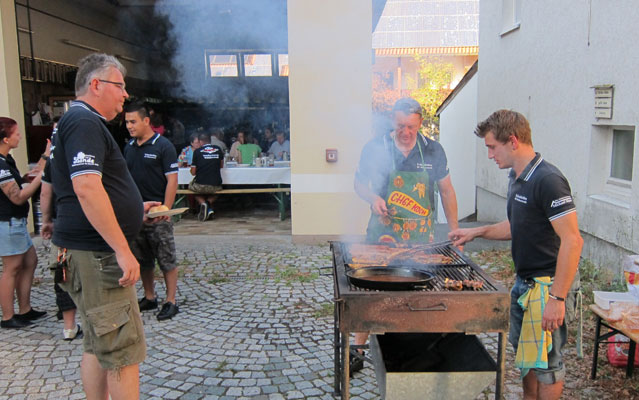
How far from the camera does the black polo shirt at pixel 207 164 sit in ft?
29.5

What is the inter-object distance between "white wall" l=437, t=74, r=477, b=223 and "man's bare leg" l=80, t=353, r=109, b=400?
30.9 ft

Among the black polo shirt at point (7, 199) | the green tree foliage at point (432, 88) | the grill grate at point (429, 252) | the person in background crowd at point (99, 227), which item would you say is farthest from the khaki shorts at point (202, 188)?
the green tree foliage at point (432, 88)

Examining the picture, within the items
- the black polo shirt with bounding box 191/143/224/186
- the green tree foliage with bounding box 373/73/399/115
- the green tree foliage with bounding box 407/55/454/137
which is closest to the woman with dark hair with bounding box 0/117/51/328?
the black polo shirt with bounding box 191/143/224/186

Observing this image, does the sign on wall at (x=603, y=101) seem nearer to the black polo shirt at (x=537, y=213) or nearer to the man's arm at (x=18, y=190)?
the black polo shirt at (x=537, y=213)

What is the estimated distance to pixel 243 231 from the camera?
8.39 meters

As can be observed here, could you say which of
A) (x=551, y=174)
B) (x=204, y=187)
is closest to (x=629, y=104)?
(x=551, y=174)

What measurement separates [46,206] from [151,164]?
3.19ft

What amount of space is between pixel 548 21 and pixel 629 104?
2.37 m

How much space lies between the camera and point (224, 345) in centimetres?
402

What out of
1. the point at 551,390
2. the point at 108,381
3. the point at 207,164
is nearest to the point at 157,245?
the point at 108,381

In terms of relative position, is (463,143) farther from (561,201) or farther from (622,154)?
(561,201)

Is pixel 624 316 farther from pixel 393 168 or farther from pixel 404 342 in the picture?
pixel 393 168

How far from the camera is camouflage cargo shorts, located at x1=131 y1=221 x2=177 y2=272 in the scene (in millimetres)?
4496

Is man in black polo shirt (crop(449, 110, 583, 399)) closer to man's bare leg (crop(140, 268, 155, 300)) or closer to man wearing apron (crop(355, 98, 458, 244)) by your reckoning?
man wearing apron (crop(355, 98, 458, 244))
